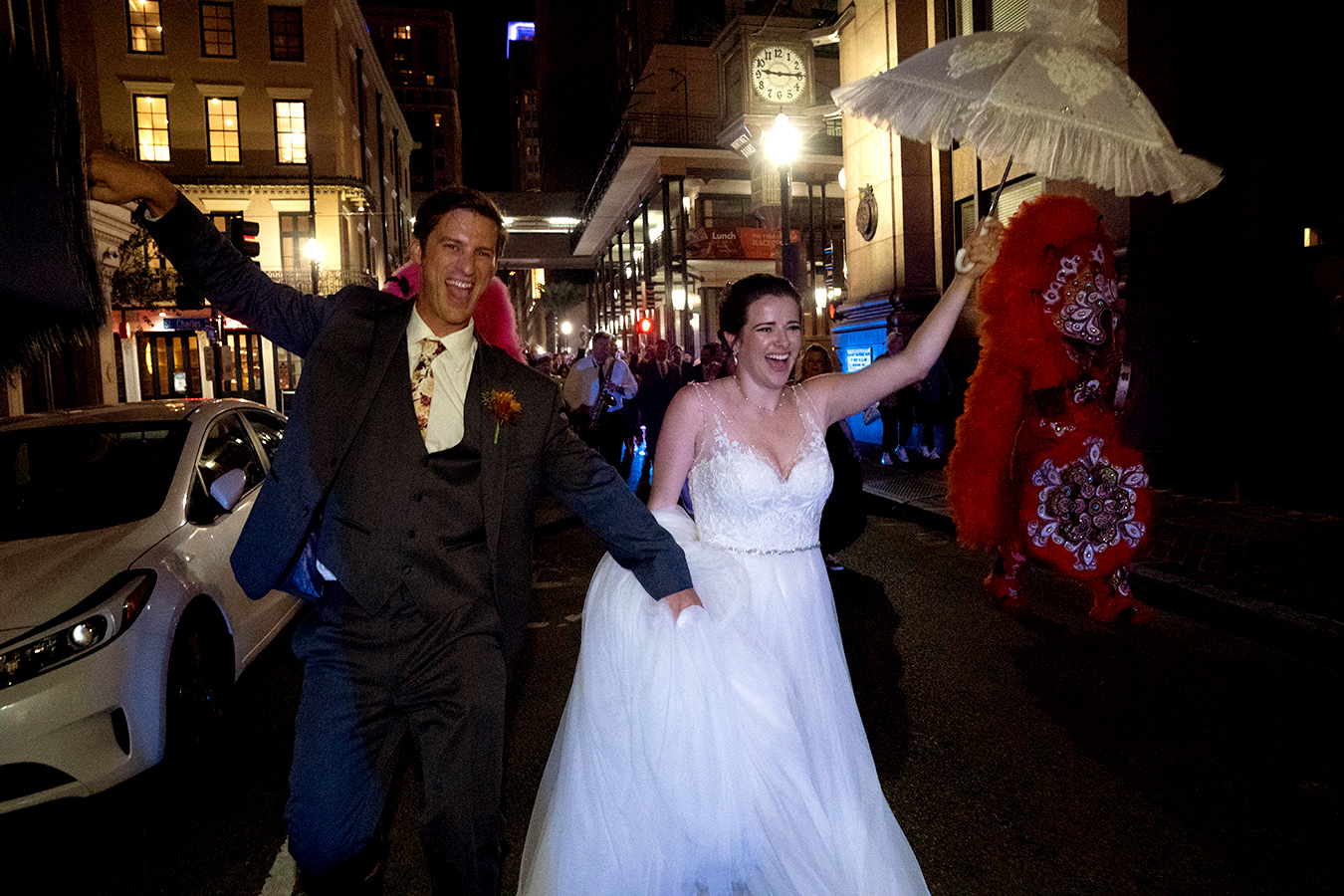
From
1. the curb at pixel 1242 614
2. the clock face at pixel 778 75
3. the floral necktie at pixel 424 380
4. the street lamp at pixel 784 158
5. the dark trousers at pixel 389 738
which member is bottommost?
the curb at pixel 1242 614

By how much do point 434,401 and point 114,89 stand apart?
1545 inches

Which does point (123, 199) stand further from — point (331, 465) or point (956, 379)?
point (956, 379)

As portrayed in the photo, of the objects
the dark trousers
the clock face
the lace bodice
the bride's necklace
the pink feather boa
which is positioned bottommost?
the dark trousers

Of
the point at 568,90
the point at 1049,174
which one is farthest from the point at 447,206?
the point at 568,90

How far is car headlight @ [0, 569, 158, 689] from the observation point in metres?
3.07

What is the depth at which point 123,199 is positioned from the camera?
1606 mm

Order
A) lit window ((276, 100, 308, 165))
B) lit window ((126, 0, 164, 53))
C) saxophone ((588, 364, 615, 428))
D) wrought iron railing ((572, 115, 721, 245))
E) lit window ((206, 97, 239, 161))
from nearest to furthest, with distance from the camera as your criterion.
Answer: saxophone ((588, 364, 615, 428)), wrought iron railing ((572, 115, 721, 245)), lit window ((126, 0, 164, 53)), lit window ((206, 97, 239, 161)), lit window ((276, 100, 308, 165))

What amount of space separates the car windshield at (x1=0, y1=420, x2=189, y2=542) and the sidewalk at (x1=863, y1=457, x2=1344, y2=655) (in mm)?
6064

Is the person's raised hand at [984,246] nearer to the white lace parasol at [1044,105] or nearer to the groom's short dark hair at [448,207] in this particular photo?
the white lace parasol at [1044,105]

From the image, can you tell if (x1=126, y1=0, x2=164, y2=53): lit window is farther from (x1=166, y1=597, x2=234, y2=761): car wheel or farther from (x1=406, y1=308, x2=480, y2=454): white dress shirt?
(x1=406, y1=308, x2=480, y2=454): white dress shirt

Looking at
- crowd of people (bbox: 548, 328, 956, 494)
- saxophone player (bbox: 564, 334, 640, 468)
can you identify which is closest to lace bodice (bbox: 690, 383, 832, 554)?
crowd of people (bbox: 548, 328, 956, 494)

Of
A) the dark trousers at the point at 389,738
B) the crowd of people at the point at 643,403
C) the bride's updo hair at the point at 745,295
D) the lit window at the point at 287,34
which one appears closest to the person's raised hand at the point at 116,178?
the dark trousers at the point at 389,738

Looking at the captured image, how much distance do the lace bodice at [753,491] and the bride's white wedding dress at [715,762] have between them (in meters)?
0.16

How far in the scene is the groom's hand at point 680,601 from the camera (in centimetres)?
237
